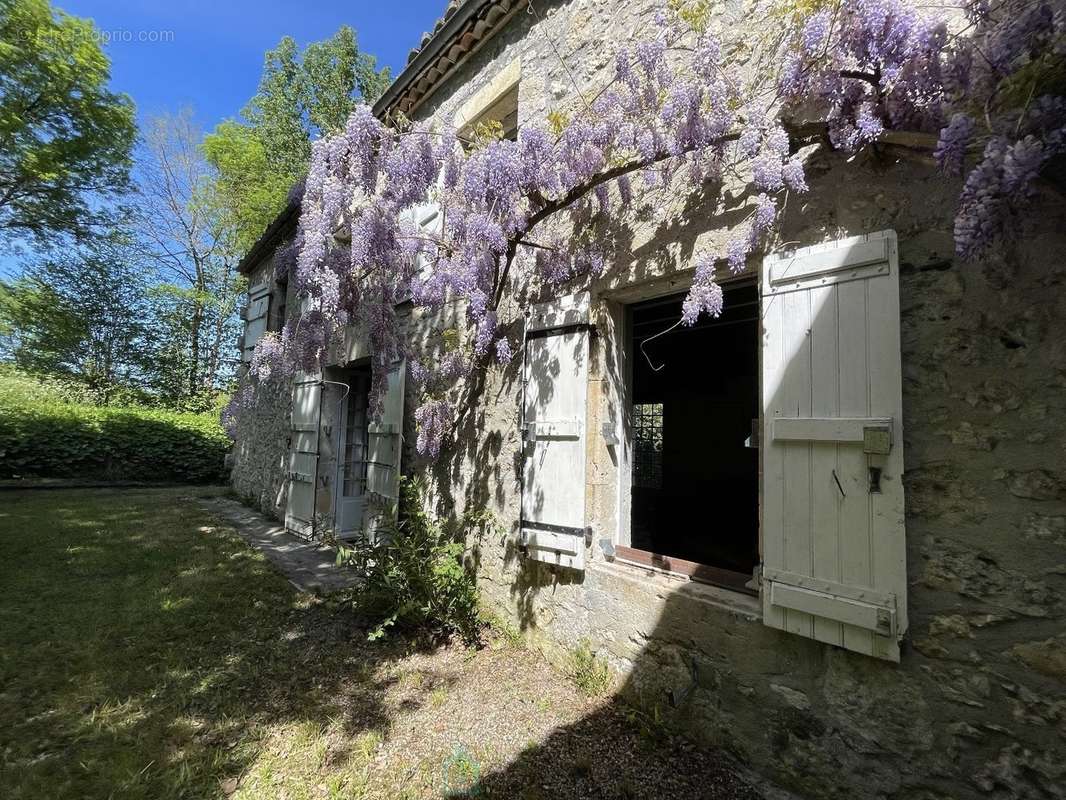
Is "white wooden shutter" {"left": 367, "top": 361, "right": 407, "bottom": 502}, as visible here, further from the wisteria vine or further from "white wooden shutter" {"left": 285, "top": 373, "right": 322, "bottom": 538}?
"white wooden shutter" {"left": 285, "top": 373, "right": 322, "bottom": 538}

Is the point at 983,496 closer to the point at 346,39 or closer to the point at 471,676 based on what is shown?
the point at 471,676

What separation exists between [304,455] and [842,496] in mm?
5787

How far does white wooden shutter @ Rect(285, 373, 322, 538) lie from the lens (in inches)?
224

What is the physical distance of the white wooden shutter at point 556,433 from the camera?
2715 millimetres

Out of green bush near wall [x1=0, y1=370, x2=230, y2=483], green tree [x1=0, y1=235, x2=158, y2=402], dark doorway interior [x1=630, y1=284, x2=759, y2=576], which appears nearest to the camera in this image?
dark doorway interior [x1=630, y1=284, x2=759, y2=576]

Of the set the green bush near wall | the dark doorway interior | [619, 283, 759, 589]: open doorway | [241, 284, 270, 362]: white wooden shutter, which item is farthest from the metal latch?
A: the green bush near wall

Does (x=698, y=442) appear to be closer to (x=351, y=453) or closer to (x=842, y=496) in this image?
(x=351, y=453)

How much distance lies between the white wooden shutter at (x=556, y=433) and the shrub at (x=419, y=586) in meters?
0.61

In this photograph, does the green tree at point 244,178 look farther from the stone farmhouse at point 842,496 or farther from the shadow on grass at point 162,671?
the stone farmhouse at point 842,496

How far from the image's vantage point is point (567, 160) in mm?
2736

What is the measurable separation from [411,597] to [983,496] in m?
2.91

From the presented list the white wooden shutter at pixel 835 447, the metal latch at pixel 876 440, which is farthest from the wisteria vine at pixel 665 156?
the metal latch at pixel 876 440

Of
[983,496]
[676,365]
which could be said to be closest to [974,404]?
[983,496]

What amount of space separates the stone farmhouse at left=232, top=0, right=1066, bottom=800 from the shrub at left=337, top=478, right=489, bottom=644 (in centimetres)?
24
